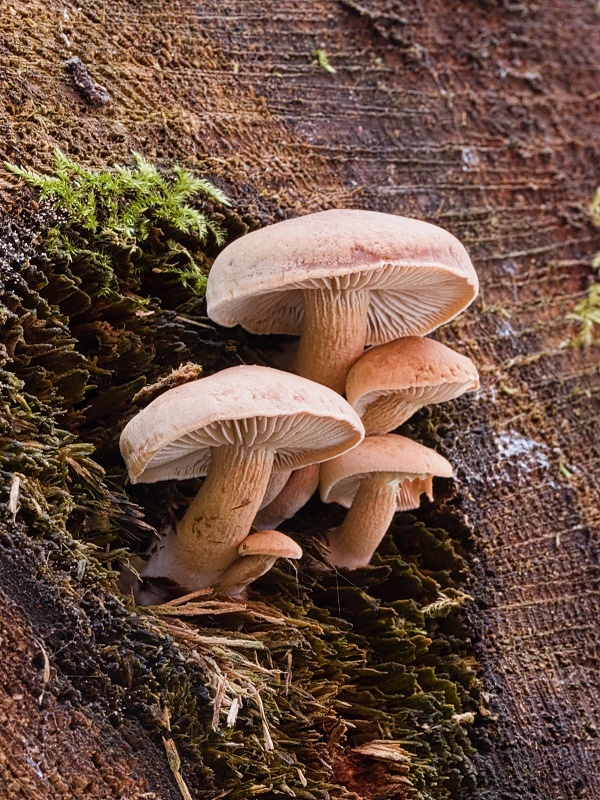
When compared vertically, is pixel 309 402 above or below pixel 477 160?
below

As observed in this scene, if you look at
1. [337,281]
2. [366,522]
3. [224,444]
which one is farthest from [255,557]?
[337,281]

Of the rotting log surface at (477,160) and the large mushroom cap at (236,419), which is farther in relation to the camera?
the rotting log surface at (477,160)

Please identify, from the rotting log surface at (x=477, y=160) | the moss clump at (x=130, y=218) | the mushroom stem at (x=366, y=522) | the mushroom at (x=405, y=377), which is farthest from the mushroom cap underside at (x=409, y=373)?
the moss clump at (x=130, y=218)

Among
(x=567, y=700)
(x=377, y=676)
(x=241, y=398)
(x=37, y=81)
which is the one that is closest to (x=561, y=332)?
(x=567, y=700)

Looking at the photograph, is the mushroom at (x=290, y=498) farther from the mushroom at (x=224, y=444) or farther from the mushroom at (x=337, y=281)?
the mushroom at (x=337, y=281)

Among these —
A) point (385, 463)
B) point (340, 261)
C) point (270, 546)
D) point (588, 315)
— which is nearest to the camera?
point (340, 261)

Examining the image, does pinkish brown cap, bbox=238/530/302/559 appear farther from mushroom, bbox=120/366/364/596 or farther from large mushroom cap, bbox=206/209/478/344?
large mushroom cap, bbox=206/209/478/344

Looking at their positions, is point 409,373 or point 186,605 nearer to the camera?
Answer: point 186,605

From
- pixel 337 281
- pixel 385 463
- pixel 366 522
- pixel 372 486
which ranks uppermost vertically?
pixel 337 281

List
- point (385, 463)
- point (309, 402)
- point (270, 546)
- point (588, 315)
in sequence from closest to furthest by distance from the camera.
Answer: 1. point (309, 402)
2. point (270, 546)
3. point (385, 463)
4. point (588, 315)

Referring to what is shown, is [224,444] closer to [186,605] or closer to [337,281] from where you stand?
[186,605]
